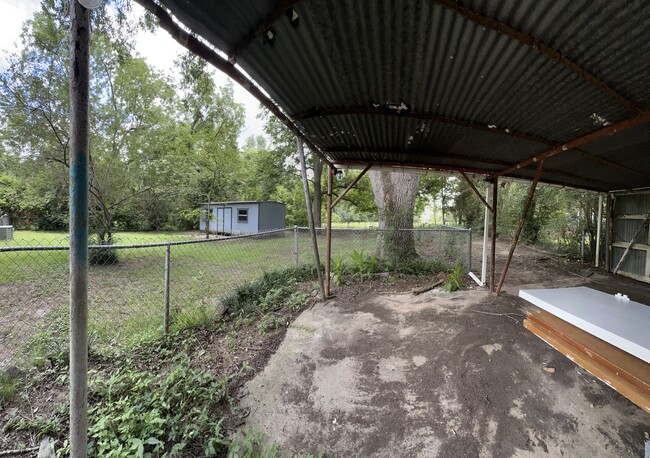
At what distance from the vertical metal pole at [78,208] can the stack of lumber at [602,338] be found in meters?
3.02

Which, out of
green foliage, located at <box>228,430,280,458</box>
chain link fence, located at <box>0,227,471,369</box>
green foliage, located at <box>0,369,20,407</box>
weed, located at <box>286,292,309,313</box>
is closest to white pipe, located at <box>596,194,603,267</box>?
chain link fence, located at <box>0,227,471,369</box>

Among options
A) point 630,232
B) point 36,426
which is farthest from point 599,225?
point 36,426

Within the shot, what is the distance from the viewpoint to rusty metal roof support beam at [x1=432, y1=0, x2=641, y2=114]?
1.45 metres

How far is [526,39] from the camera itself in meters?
1.61

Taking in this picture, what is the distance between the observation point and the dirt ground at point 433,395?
2.06m

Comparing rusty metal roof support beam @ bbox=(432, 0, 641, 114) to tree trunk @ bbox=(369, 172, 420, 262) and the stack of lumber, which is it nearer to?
the stack of lumber

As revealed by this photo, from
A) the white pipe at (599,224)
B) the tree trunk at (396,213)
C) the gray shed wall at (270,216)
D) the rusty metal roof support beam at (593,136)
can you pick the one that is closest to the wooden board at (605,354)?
the rusty metal roof support beam at (593,136)

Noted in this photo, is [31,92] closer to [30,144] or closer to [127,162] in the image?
[30,144]

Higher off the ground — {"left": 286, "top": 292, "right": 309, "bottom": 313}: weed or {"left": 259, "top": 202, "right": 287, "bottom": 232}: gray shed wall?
{"left": 259, "top": 202, "right": 287, "bottom": 232}: gray shed wall

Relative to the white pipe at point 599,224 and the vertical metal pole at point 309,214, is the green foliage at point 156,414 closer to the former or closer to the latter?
the vertical metal pole at point 309,214

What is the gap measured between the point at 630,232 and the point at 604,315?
6.78m

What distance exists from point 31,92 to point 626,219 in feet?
50.1

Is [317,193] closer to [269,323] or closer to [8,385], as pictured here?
[269,323]

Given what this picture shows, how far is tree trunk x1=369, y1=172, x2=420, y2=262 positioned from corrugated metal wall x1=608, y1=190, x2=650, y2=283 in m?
4.96
